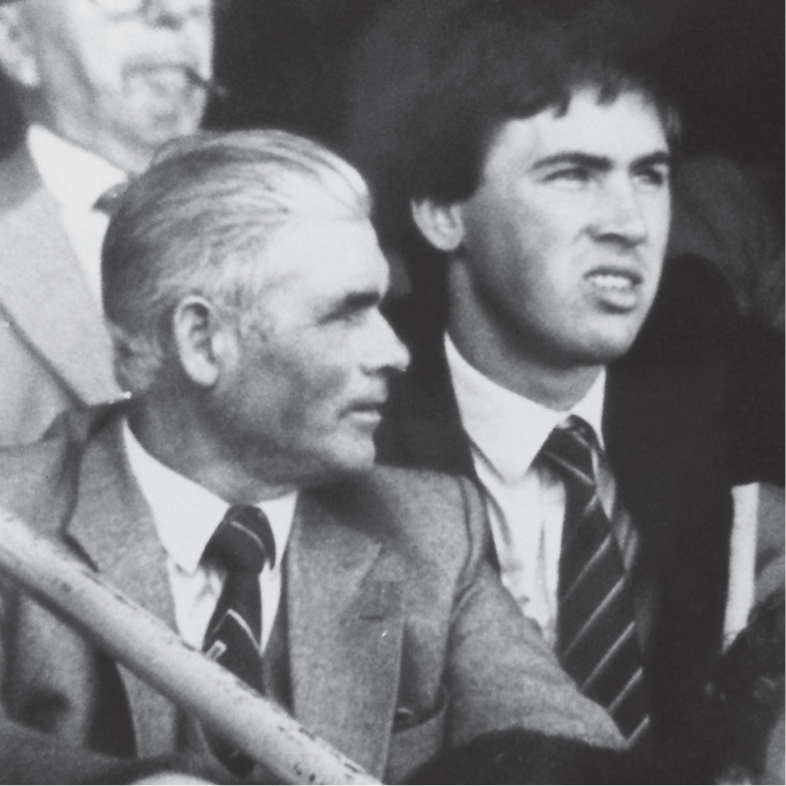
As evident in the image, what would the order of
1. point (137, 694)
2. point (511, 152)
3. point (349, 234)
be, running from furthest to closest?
1. point (511, 152)
2. point (349, 234)
3. point (137, 694)

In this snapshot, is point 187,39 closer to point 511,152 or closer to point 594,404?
point 511,152

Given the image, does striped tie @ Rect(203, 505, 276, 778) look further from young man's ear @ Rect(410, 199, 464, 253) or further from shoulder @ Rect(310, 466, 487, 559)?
young man's ear @ Rect(410, 199, 464, 253)

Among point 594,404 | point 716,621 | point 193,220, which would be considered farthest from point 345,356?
point 716,621

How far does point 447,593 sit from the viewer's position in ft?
9.29

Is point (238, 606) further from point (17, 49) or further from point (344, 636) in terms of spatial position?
point (17, 49)

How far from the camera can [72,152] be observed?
9.22 ft

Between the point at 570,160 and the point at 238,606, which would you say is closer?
the point at 238,606

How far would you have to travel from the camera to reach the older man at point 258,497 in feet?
8.80

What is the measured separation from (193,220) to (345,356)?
1.11 feet

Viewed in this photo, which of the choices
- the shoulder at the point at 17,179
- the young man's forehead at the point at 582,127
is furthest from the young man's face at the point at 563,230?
the shoulder at the point at 17,179

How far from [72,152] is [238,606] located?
79 cm

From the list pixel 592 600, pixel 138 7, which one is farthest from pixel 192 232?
pixel 592 600

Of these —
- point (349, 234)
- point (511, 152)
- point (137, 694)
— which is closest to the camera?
point (137, 694)

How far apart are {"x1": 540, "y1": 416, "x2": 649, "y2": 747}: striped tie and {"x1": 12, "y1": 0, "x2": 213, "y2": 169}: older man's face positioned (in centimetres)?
89
